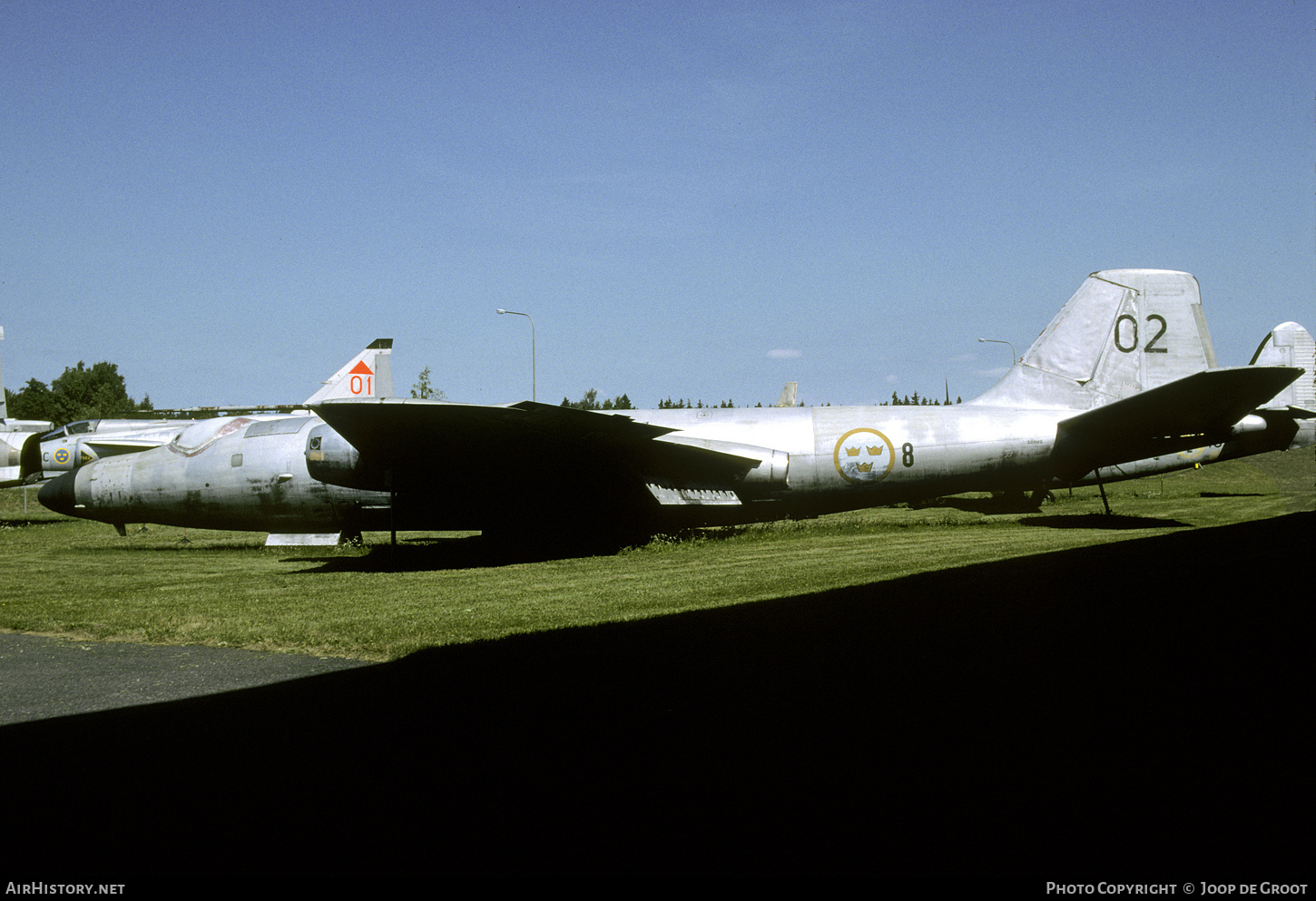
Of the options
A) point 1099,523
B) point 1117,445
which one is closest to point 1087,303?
point 1117,445

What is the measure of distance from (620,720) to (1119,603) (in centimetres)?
435

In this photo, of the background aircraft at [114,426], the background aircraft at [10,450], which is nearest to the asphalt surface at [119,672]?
the background aircraft at [114,426]

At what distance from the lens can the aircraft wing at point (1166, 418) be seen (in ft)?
38.9

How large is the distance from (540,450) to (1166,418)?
10.8 metres

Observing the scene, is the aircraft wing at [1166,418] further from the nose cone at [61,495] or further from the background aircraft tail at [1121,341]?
the nose cone at [61,495]

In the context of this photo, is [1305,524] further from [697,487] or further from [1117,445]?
[697,487]

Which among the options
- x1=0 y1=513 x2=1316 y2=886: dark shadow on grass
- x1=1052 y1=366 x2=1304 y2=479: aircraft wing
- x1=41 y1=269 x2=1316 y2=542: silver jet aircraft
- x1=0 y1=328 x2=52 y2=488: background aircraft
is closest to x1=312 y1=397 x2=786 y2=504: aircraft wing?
x1=41 y1=269 x2=1316 y2=542: silver jet aircraft

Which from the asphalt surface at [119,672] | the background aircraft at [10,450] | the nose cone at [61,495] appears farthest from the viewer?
the background aircraft at [10,450]

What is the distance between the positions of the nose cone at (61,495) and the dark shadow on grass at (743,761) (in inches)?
568

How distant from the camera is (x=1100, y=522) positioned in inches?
603

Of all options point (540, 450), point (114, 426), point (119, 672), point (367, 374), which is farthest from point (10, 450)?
point (119, 672)

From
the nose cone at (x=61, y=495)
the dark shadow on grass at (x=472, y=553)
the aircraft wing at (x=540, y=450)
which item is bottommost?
the dark shadow on grass at (x=472, y=553)

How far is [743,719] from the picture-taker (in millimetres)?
4043

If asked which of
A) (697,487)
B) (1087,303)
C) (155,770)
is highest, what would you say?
(1087,303)
